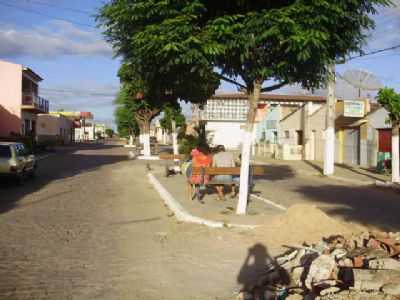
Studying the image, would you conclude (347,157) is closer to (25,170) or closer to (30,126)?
(25,170)

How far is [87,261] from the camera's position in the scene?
702 cm

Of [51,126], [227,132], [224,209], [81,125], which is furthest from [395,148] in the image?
[81,125]

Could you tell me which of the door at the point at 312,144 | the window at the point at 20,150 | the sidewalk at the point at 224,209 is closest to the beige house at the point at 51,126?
the door at the point at 312,144

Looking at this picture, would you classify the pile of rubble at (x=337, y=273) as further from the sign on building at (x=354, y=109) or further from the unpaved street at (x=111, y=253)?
the sign on building at (x=354, y=109)

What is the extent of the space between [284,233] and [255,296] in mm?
2856

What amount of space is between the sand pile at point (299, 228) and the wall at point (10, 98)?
141 ft

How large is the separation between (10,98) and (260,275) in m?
45.3

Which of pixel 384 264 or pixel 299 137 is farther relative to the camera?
pixel 299 137

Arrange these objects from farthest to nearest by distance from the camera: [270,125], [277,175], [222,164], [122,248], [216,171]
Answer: [270,125] < [277,175] < [222,164] < [216,171] < [122,248]

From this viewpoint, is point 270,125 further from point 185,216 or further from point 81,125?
point 81,125

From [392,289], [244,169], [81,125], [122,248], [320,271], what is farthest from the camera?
[81,125]

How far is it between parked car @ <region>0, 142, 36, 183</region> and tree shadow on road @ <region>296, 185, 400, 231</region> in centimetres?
893

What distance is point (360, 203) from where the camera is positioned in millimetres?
13789

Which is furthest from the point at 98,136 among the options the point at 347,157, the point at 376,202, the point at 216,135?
the point at 376,202
